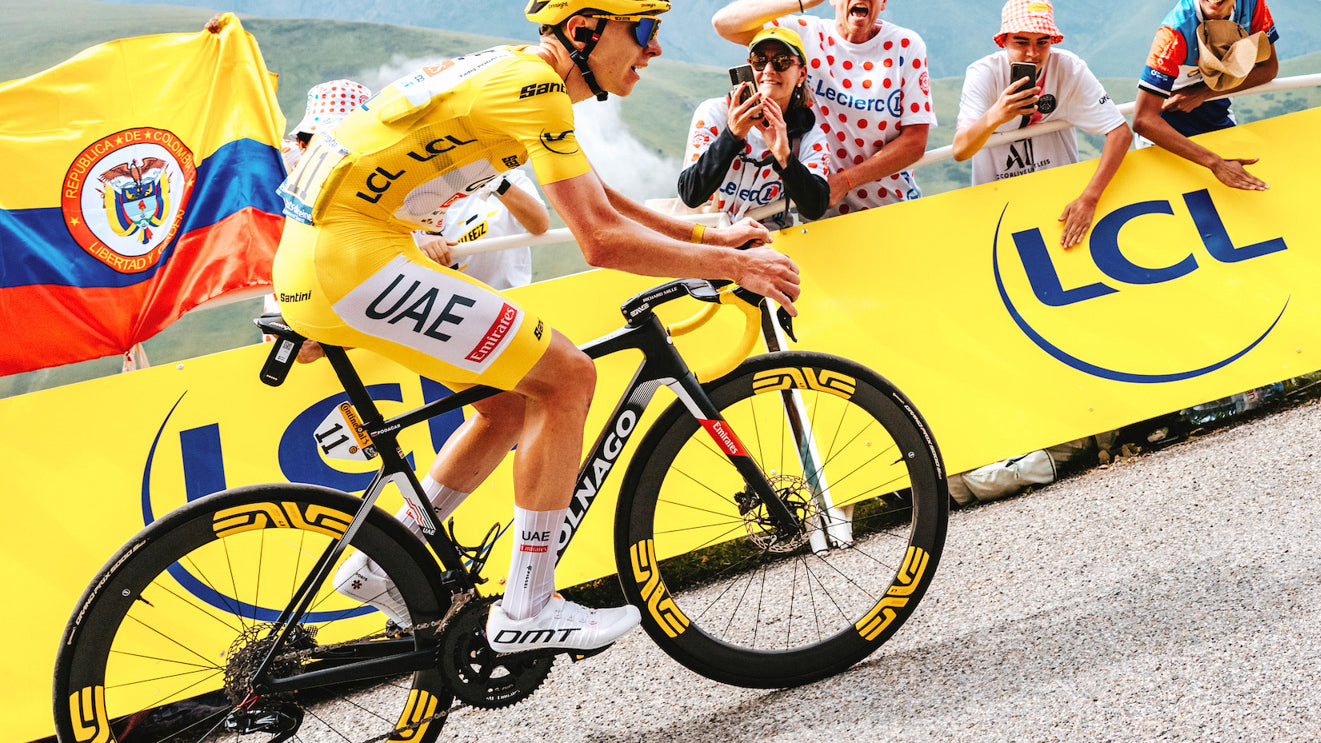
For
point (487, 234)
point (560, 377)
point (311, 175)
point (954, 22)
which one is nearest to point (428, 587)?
point (560, 377)

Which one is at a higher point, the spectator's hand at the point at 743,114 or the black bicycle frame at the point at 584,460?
the spectator's hand at the point at 743,114

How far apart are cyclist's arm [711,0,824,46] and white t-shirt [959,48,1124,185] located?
950 mm

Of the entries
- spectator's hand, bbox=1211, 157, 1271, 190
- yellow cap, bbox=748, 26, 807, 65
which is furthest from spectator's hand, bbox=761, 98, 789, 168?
spectator's hand, bbox=1211, 157, 1271, 190

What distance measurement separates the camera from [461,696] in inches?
106

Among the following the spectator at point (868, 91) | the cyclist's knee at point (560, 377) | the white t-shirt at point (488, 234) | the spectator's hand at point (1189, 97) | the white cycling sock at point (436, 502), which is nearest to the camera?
the cyclist's knee at point (560, 377)

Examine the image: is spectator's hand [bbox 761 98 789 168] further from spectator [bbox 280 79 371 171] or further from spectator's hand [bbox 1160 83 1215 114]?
spectator's hand [bbox 1160 83 1215 114]

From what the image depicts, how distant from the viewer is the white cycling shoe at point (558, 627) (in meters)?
2.62

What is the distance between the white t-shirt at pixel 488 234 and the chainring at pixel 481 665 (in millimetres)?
1926

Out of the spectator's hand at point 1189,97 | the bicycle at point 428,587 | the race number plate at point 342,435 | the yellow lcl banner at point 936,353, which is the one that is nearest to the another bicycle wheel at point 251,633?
the bicycle at point 428,587

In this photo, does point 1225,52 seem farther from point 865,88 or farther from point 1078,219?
point 865,88

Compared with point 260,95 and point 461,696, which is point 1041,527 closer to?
point 461,696

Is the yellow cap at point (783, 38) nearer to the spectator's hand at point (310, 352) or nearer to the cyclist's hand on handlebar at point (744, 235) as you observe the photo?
the cyclist's hand on handlebar at point (744, 235)

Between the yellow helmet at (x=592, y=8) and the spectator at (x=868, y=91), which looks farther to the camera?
the spectator at (x=868, y=91)

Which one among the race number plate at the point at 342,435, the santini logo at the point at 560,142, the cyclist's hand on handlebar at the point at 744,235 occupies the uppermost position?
the santini logo at the point at 560,142
